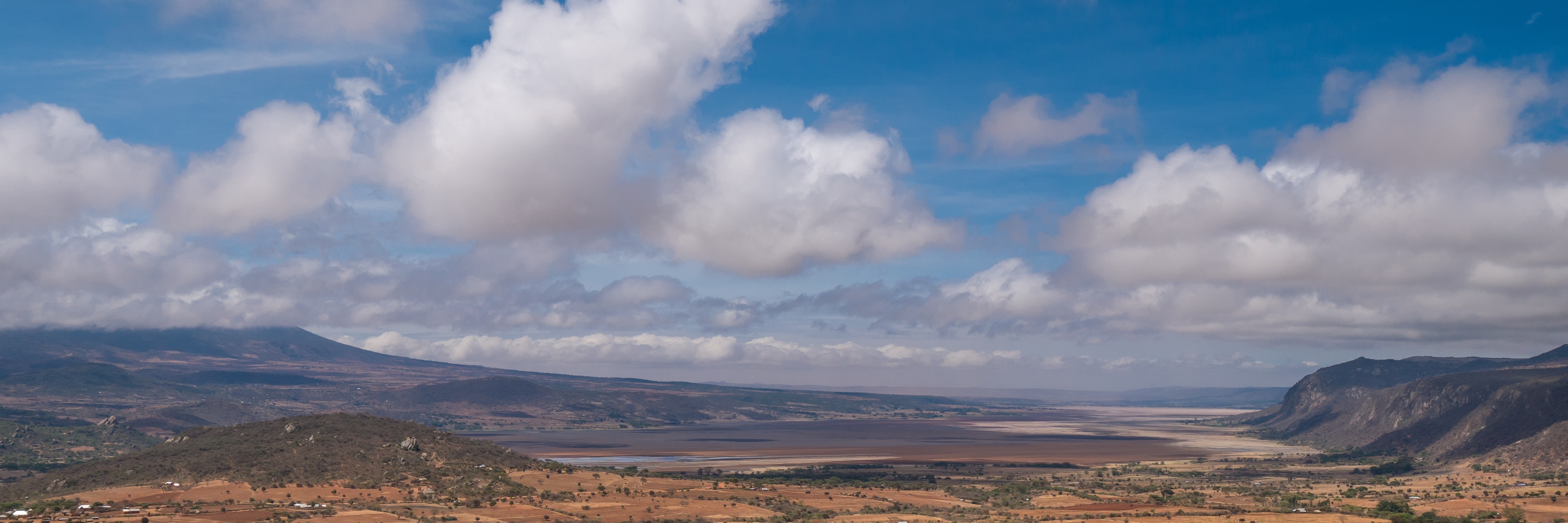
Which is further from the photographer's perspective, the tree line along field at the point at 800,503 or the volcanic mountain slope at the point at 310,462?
the volcanic mountain slope at the point at 310,462

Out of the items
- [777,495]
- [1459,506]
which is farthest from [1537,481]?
[777,495]

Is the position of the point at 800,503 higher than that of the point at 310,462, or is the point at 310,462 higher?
the point at 310,462

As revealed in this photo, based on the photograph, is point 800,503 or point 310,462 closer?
point 800,503

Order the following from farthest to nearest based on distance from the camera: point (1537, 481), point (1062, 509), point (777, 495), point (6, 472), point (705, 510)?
point (6, 472) → point (1537, 481) → point (777, 495) → point (1062, 509) → point (705, 510)

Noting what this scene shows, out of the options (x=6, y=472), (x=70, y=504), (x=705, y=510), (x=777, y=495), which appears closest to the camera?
(x=70, y=504)

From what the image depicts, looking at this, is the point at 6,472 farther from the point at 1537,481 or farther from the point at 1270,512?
the point at 1537,481
